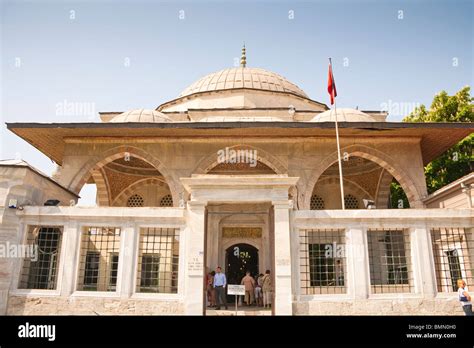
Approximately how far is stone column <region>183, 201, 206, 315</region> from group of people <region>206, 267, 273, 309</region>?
1.90m

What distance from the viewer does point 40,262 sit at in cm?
650

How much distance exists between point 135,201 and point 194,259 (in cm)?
886

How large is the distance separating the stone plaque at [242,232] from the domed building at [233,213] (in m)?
0.03

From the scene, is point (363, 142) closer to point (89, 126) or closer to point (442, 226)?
point (442, 226)

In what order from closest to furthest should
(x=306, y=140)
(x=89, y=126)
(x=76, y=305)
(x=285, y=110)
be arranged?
(x=76, y=305), (x=89, y=126), (x=306, y=140), (x=285, y=110)

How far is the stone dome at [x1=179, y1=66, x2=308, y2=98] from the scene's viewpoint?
15039mm

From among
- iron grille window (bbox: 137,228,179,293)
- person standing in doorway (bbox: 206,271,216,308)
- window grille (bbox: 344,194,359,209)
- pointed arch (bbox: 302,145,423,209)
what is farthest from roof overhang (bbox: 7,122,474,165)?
person standing in doorway (bbox: 206,271,216,308)

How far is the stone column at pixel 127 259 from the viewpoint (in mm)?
5684

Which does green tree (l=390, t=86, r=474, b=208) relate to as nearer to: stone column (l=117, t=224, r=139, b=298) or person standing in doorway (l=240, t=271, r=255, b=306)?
person standing in doorway (l=240, t=271, r=255, b=306)
